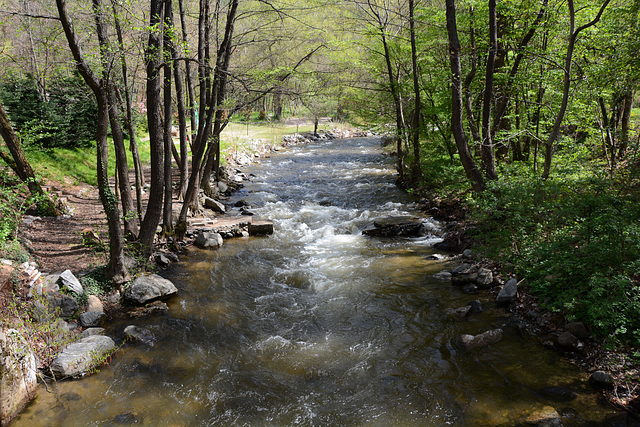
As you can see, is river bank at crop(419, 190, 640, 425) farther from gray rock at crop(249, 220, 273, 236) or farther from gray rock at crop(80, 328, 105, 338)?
gray rock at crop(80, 328, 105, 338)

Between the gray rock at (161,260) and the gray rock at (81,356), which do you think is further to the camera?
the gray rock at (161,260)

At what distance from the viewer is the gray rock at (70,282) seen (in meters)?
6.49

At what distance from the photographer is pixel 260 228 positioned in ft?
37.6

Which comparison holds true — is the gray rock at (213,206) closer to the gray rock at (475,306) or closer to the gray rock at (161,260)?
the gray rock at (161,260)

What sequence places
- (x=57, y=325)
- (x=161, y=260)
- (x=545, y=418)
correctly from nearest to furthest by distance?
1. (x=545, y=418)
2. (x=57, y=325)
3. (x=161, y=260)

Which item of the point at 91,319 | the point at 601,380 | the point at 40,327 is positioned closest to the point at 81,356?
the point at 40,327

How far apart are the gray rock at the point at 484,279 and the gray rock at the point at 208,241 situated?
21.9ft

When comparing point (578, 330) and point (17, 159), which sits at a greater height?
point (17, 159)

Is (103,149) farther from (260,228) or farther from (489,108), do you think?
(489,108)

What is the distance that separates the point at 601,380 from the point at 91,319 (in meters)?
7.44

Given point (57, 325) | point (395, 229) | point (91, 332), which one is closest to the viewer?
point (57, 325)

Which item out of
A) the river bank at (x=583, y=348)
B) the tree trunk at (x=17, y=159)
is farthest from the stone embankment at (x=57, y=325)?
the river bank at (x=583, y=348)

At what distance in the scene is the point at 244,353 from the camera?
5836mm

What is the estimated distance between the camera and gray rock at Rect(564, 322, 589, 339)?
17.5 feet
